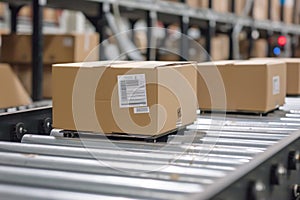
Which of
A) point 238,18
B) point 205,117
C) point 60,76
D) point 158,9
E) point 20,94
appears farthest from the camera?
point 238,18

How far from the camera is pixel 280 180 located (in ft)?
3.52

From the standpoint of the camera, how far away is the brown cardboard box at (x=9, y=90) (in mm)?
2340

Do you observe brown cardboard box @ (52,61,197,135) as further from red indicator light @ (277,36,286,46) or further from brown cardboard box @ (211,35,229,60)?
red indicator light @ (277,36,286,46)

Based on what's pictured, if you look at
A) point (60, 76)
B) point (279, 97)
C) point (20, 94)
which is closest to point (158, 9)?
point (20, 94)

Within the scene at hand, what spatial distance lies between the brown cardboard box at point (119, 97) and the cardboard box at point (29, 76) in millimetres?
1701

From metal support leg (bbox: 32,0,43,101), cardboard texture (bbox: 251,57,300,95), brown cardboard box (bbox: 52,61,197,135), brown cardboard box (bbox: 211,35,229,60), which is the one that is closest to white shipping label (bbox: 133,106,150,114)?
brown cardboard box (bbox: 52,61,197,135)

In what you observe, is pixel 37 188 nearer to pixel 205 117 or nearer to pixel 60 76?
pixel 60 76

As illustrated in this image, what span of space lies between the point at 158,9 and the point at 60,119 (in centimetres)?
223

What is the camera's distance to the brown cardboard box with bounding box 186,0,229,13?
12.9 ft

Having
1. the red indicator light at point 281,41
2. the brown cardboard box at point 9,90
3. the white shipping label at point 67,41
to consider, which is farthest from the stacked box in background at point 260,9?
the brown cardboard box at point 9,90

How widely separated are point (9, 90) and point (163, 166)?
4.90ft

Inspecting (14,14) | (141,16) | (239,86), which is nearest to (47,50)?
(14,14)

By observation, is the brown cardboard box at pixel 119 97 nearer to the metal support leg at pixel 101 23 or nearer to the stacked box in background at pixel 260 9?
the metal support leg at pixel 101 23

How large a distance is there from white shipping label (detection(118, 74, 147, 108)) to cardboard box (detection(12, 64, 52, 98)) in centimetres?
180
